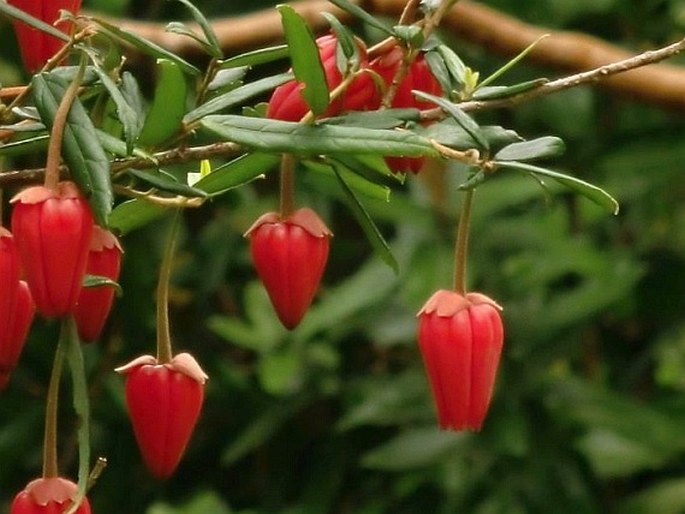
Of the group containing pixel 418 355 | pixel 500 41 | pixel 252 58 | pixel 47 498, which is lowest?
pixel 418 355

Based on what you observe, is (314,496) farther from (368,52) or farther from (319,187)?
(368,52)

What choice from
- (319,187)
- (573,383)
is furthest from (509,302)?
(319,187)

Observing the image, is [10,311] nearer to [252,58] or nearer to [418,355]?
[252,58]

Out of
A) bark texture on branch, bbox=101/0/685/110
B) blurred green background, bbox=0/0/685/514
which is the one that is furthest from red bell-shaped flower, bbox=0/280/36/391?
blurred green background, bbox=0/0/685/514

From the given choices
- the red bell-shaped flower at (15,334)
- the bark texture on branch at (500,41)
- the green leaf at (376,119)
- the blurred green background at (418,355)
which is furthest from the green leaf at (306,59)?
the blurred green background at (418,355)

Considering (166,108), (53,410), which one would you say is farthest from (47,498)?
(166,108)

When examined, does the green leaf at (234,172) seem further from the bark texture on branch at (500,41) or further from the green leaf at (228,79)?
the bark texture on branch at (500,41)
